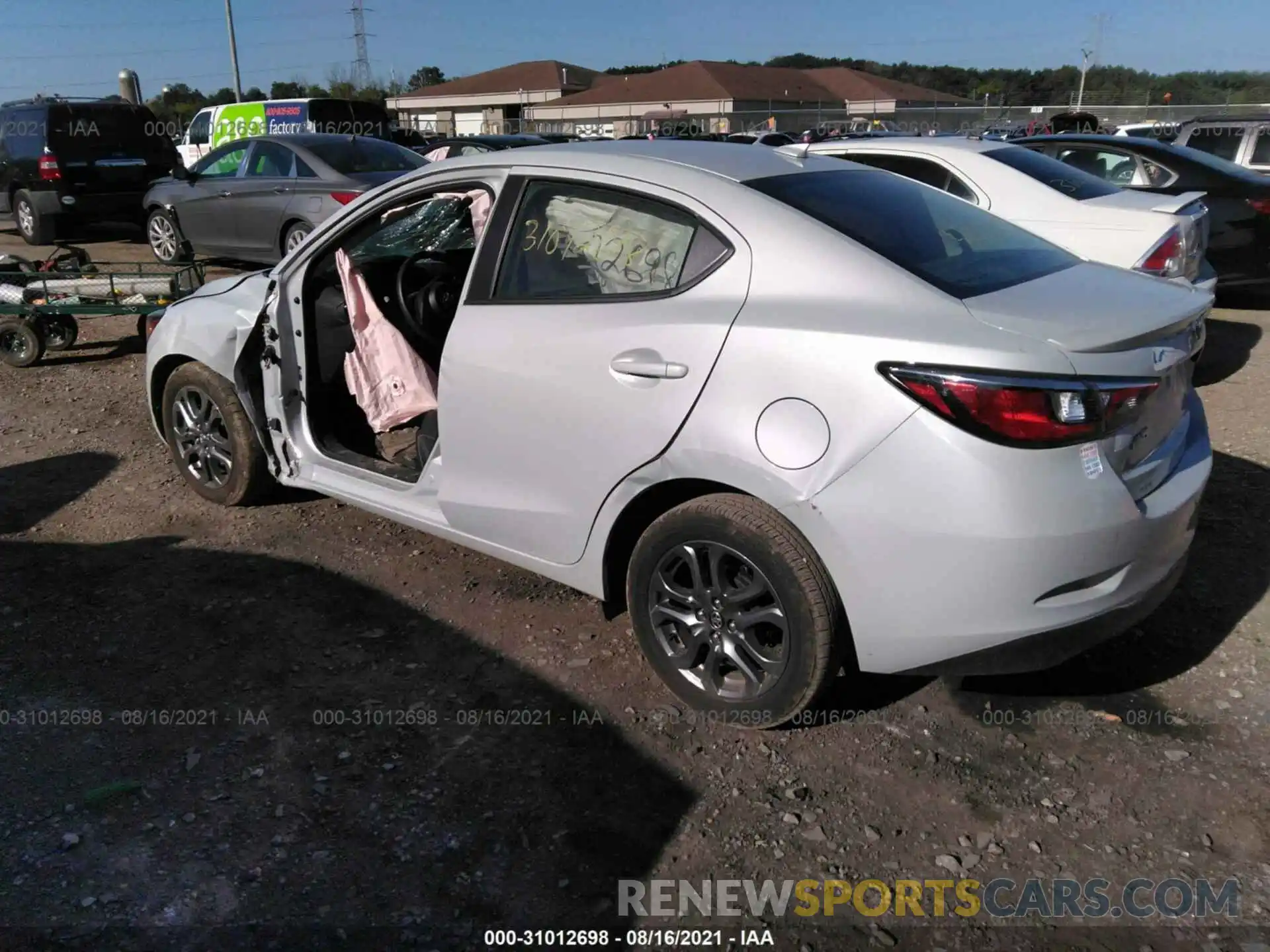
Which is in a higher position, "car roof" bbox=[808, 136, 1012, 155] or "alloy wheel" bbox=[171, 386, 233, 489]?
"car roof" bbox=[808, 136, 1012, 155]

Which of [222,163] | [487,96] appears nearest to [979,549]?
[222,163]

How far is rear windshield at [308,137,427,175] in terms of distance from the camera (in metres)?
9.98

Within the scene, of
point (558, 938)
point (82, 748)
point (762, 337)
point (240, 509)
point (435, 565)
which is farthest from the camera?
point (240, 509)

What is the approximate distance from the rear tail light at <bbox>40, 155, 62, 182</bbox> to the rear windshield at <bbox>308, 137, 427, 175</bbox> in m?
4.68

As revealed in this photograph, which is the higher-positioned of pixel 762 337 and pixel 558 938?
pixel 762 337

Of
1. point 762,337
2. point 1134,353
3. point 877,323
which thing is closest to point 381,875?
point 762,337

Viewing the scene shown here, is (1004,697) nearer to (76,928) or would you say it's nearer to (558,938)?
(558,938)

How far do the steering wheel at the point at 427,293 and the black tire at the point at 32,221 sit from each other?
428 inches

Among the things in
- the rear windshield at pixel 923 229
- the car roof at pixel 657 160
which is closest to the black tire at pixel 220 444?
the car roof at pixel 657 160

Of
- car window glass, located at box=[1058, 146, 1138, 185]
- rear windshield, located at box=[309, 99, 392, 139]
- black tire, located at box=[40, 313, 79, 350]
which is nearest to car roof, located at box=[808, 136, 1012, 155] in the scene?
car window glass, located at box=[1058, 146, 1138, 185]

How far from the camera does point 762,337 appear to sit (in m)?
2.72

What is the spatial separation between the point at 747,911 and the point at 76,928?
163 centimetres

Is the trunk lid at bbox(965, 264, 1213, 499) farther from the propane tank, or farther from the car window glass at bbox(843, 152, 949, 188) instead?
the propane tank

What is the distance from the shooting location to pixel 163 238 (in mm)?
12086
